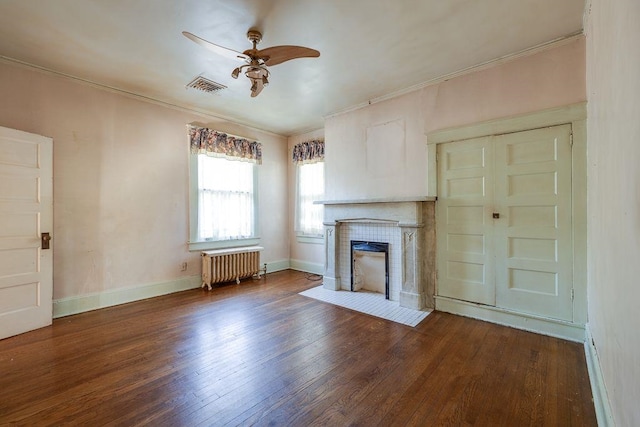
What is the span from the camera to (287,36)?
2621 mm

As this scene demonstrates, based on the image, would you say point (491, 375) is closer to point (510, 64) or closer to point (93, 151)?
point (510, 64)

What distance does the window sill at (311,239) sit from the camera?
17.7 feet

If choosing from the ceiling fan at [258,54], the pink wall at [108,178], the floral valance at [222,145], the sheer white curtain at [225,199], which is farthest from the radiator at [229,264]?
the ceiling fan at [258,54]

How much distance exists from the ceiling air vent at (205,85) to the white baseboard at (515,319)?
13.0ft

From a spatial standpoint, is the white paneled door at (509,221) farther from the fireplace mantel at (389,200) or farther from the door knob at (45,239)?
the door knob at (45,239)

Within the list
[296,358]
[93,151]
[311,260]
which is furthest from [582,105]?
[93,151]

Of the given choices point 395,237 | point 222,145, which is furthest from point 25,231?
point 395,237

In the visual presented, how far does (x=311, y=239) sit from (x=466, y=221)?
3036mm

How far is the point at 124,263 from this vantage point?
3.78 metres

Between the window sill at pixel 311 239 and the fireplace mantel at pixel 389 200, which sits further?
the window sill at pixel 311 239

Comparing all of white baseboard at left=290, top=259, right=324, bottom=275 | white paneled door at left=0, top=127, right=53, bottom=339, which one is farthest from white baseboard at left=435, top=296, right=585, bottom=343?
white paneled door at left=0, top=127, right=53, bottom=339

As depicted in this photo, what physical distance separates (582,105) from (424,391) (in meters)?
2.91

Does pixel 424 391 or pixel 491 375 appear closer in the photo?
pixel 424 391

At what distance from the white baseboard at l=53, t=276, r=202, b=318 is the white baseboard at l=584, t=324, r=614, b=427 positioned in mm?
4685
